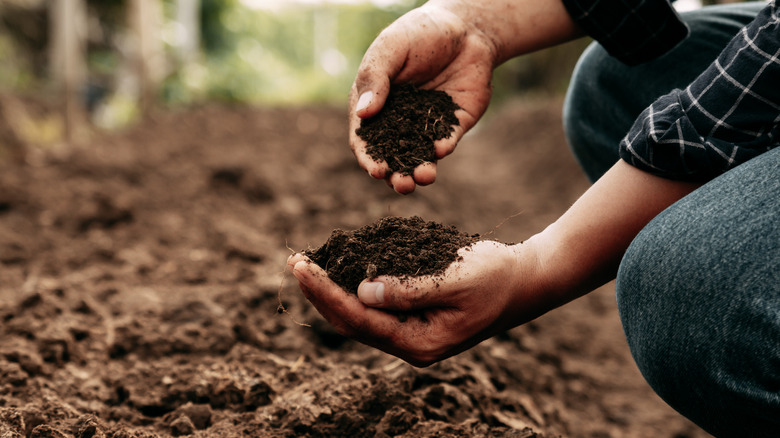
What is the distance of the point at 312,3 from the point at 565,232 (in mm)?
33614

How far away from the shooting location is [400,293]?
1116 mm

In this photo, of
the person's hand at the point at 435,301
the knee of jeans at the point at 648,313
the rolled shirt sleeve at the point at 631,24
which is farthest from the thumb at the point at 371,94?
the knee of jeans at the point at 648,313

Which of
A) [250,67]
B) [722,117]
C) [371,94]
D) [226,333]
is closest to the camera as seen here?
[722,117]

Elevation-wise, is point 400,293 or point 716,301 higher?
point 400,293

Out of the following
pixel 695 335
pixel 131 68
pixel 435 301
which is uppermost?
pixel 131 68

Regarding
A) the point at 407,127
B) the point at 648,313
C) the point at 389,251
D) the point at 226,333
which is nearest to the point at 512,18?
the point at 407,127

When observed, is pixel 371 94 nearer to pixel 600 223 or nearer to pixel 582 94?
pixel 600 223

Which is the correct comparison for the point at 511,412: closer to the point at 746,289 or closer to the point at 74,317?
the point at 746,289

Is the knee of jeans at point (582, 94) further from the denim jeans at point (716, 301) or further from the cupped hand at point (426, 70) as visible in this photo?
the denim jeans at point (716, 301)

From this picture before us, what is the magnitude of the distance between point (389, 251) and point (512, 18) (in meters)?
0.75

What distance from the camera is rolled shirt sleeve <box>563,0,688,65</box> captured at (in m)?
1.52

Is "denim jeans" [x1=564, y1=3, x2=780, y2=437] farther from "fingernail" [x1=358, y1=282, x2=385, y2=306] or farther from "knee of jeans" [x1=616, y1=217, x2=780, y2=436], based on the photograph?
"fingernail" [x1=358, y1=282, x2=385, y2=306]

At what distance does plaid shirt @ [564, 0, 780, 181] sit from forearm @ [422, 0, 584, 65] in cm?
50

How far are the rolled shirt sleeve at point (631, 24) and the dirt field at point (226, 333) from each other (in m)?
0.72
